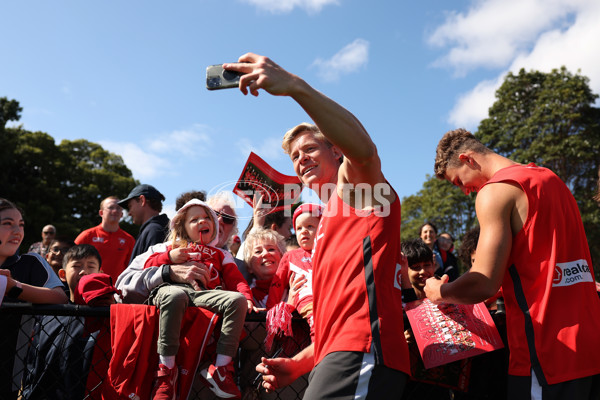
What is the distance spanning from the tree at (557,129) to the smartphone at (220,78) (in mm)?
21225

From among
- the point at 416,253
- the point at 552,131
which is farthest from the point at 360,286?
the point at 552,131

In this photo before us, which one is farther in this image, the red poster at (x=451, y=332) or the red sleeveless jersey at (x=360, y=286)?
the red poster at (x=451, y=332)

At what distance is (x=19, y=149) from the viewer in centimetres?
2717

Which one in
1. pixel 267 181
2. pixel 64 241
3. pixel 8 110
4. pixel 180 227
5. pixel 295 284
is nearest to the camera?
pixel 295 284

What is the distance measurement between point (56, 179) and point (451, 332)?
30.3 metres

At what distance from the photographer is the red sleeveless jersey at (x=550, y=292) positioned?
216cm

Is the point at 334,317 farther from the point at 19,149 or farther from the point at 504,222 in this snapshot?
the point at 19,149

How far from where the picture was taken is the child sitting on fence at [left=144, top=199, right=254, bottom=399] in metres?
3.03

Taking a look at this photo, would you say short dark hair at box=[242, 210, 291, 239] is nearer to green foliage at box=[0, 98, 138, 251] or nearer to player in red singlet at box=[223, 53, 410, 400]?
player in red singlet at box=[223, 53, 410, 400]

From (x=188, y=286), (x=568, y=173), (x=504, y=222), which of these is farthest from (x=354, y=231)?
(x=568, y=173)

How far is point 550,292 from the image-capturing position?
2223 mm

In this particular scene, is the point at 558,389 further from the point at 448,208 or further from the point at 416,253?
the point at 448,208

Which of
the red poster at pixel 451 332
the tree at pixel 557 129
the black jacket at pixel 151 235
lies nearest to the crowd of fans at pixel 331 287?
the red poster at pixel 451 332

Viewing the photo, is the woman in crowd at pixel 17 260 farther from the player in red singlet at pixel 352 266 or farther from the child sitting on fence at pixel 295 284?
the player in red singlet at pixel 352 266
